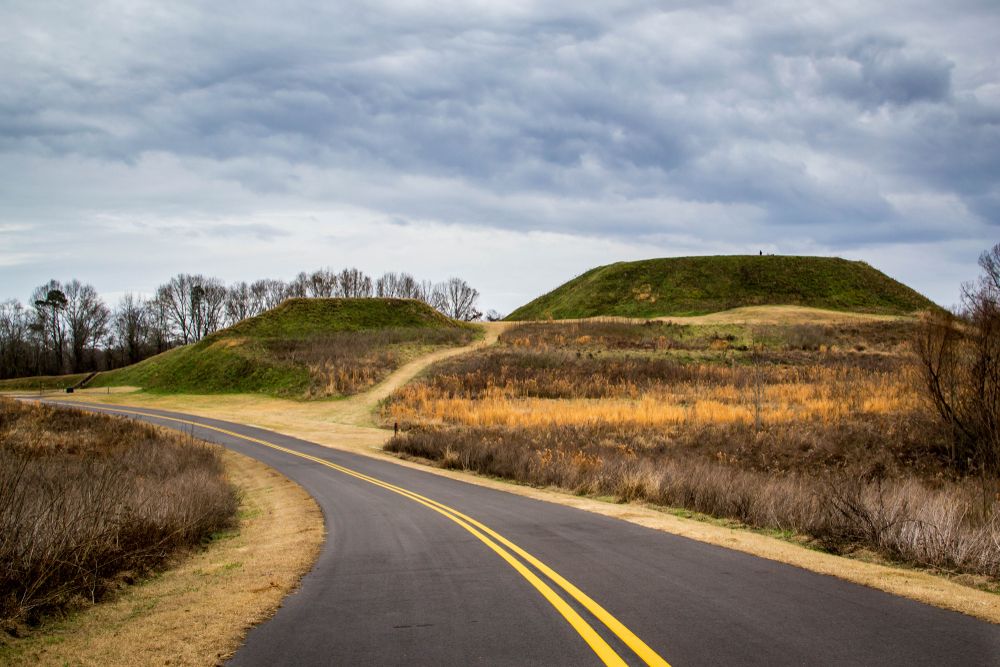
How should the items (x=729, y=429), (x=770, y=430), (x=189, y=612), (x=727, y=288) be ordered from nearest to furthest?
(x=189, y=612) < (x=770, y=430) < (x=729, y=429) < (x=727, y=288)

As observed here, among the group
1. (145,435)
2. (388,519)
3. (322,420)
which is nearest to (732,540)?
(388,519)

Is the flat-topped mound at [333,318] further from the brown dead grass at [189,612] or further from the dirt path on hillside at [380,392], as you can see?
the brown dead grass at [189,612]

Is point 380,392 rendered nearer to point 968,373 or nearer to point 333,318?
point 333,318

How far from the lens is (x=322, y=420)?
41125 mm

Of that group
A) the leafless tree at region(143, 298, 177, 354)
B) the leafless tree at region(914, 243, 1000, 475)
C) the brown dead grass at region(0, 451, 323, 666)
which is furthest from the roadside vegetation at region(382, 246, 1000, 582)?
the leafless tree at region(143, 298, 177, 354)

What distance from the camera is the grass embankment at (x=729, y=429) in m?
10.0

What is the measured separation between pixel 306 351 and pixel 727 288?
179ft

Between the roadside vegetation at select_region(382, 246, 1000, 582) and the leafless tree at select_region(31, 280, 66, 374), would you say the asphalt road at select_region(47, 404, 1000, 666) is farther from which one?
the leafless tree at select_region(31, 280, 66, 374)

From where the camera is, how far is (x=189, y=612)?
6.38 m

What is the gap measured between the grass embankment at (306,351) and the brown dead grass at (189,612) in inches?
1572

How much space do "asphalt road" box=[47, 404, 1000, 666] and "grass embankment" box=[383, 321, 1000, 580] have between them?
2.73 m

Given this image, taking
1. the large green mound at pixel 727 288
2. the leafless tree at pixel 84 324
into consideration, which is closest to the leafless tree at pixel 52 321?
the leafless tree at pixel 84 324

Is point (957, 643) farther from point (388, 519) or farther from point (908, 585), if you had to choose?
point (388, 519)

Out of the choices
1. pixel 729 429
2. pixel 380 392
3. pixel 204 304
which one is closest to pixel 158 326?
pixel 204 304
